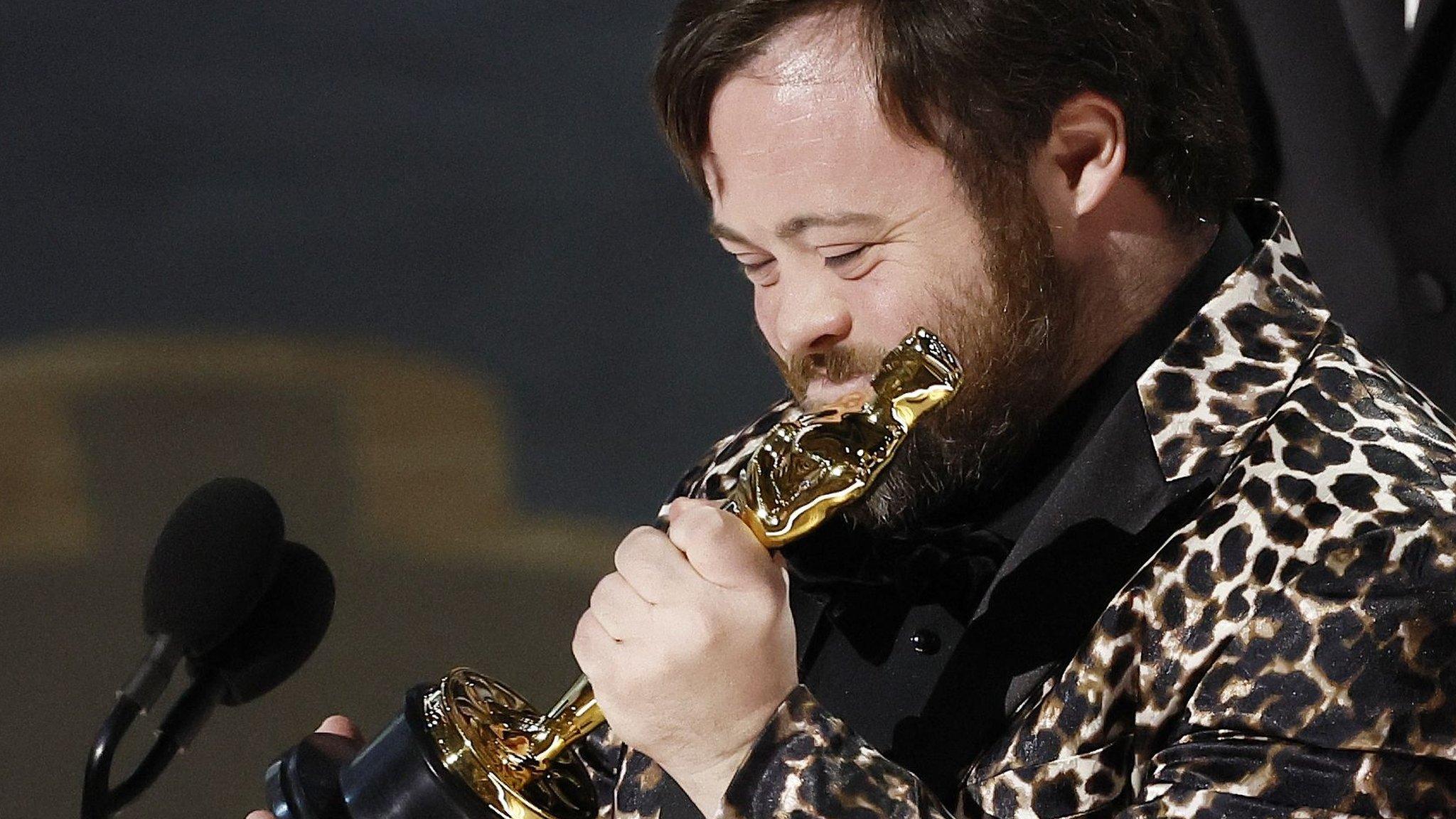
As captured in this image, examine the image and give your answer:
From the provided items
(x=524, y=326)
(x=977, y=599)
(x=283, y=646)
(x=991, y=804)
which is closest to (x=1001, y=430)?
(x=977, y=599)

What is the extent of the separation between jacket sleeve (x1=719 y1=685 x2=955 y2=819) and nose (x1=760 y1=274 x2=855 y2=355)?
0.73 feet

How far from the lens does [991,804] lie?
899 millimetres

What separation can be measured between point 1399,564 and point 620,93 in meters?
1.38

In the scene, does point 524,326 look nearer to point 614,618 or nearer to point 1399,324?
point 1399,324

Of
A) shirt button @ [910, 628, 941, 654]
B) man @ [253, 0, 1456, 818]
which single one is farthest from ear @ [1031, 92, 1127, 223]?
shirt button @ [910, 628, 941, 654]

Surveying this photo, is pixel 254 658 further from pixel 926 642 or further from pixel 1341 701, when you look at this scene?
pixel 1341 701

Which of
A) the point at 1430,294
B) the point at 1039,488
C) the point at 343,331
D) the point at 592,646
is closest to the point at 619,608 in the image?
the point at 592,646

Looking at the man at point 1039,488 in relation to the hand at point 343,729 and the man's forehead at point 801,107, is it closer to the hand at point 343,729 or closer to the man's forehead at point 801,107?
the man's forehead at point 801,107

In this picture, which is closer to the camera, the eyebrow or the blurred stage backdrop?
the eyebrow

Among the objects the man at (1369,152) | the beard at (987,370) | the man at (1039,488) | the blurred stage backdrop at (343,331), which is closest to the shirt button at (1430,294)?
the man at (1369,152)

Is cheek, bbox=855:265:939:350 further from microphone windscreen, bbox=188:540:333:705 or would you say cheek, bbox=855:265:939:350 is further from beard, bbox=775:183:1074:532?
microphone windscreen, bbox=188:540:333:705

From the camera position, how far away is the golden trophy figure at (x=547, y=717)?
85cm

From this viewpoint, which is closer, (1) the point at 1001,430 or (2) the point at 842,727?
(2) the point at 842,727

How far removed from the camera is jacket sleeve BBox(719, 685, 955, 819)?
816mm
